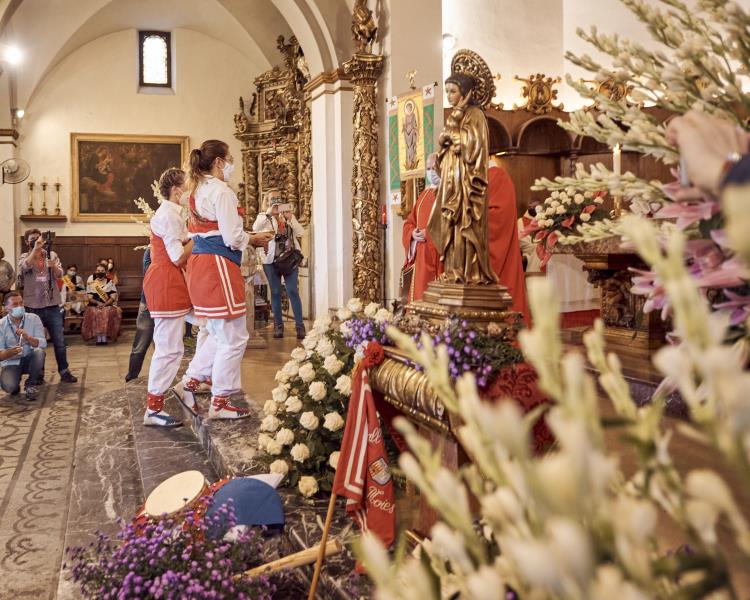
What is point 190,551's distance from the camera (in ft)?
8.29

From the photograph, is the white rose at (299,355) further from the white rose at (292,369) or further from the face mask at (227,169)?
the face mask at (227,169)

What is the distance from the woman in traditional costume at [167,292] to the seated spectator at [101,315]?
6.58m

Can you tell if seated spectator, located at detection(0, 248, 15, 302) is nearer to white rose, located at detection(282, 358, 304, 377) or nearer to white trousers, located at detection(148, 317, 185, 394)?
white trousers, located at detection(148, 317, 185, 394)

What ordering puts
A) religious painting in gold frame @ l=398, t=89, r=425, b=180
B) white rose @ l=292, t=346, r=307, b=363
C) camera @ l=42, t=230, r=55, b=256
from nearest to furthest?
white rose @ l=292, t=346, r=307, b=363, religious painting in gold frame @ l=398, t=89, r=425, b=180, camera @ l=42, t=230, r=55, b=256

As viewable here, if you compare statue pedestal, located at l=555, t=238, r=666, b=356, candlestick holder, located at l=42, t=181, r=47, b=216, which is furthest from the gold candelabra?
statue pedestal, located at l=555, t=238, r=666, b=356

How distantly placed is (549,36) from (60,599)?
10936 mm

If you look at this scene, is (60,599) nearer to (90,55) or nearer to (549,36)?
(549,36)

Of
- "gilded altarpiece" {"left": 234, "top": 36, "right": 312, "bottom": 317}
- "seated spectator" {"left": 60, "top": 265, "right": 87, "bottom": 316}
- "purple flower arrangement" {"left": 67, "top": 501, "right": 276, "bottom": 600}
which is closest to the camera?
"purple flower arrangement" {"left": 67, "top": 501, "right": 276, "bottom": 600}

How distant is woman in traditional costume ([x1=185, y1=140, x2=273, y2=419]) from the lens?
4.98 meters

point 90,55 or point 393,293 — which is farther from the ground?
point 90,55

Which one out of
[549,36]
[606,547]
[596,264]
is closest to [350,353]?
[596,264]

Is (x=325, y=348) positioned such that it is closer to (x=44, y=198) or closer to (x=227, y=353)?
(x=227, y=353)

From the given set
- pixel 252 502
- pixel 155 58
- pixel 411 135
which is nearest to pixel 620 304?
pixel 411 135

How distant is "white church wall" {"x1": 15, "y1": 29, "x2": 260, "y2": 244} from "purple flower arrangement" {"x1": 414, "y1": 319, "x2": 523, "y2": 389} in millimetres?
13408
